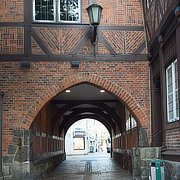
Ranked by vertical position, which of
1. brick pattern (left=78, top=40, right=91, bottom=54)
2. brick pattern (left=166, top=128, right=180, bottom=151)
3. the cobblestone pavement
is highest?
brick pattern (left=78, top=40, right=91, bottom=54)

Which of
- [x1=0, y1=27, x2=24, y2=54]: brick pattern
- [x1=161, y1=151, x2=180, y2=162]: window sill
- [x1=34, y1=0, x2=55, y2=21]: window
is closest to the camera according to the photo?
[x1=161, y1=151, x2=180, y2=162]: window sill

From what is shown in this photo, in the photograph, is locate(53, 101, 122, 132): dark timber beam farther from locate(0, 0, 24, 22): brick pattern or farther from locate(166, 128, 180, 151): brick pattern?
locate(166, 128, 180, 151): brick pattern

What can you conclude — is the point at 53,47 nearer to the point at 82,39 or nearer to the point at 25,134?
the point at 82,39

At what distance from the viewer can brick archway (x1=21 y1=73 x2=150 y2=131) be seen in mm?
10477

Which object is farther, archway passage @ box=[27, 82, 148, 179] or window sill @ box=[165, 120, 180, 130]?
archway passage @ box=[27, 82, 148, 179]

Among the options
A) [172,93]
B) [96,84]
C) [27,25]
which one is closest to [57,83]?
[96,84]

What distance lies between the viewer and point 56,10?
11.1 m

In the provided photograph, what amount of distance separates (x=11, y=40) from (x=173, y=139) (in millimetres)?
5681

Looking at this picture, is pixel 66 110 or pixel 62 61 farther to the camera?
pixel 66 110

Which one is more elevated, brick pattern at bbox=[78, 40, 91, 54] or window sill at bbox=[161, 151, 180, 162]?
brick pattern at bbox=[78, 40, 91, 54]

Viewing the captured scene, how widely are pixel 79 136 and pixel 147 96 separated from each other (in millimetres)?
32133

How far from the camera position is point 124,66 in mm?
10836

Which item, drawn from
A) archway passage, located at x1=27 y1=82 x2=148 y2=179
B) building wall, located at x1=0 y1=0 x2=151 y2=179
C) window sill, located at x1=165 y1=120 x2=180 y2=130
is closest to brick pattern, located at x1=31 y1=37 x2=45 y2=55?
building wall, located at x1=0 y1=0 x2=151 y2=179

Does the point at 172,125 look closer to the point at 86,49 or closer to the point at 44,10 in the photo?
the point at 86,49
